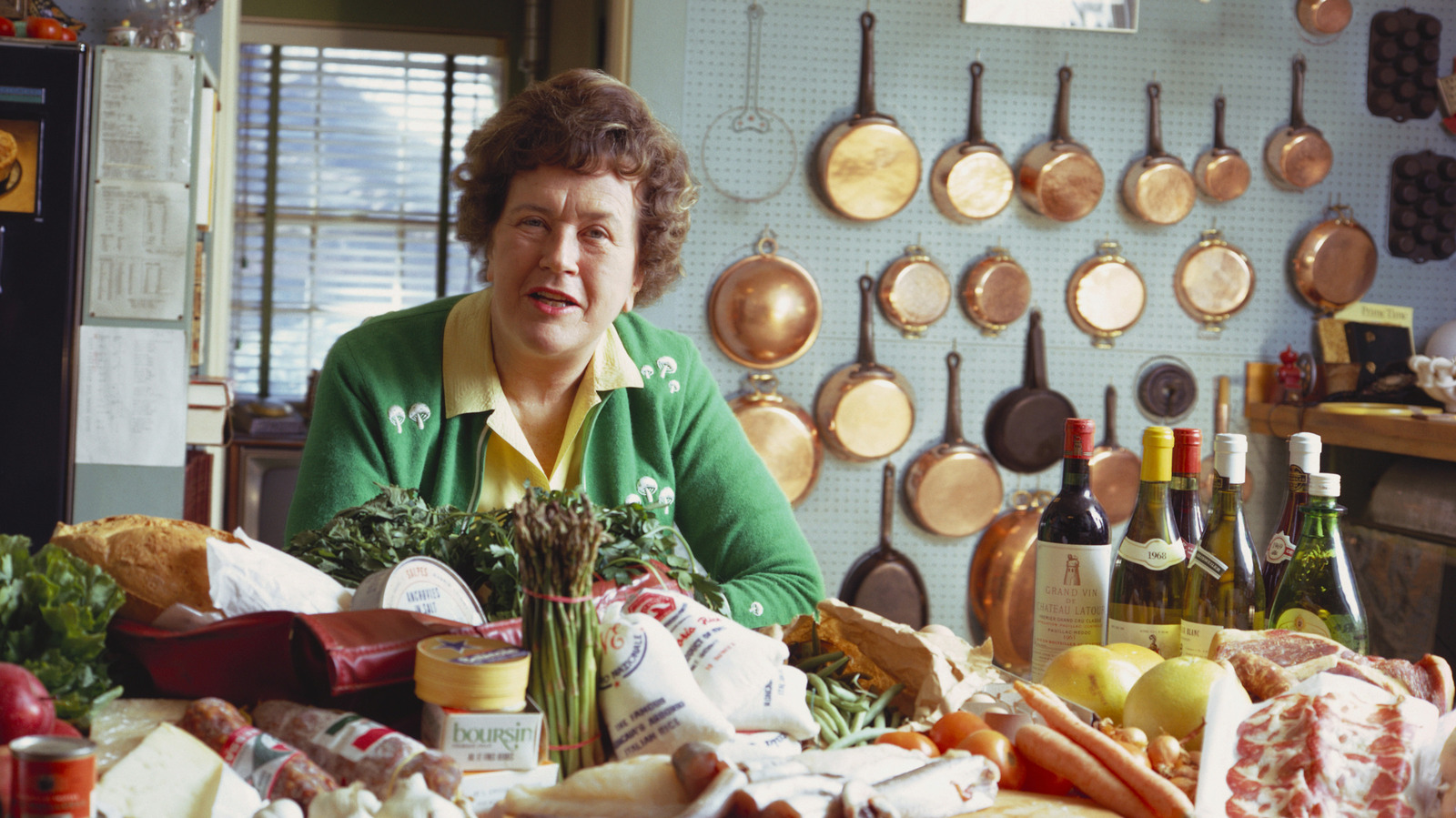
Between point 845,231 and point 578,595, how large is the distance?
7.98 feet

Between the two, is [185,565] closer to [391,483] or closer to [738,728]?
[738,728]

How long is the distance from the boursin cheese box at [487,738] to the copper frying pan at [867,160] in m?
2.46

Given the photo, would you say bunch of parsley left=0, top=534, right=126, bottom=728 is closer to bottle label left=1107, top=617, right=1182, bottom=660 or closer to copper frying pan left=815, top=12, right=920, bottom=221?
bottle label left=1107, top=617, right=1182, bottom=660

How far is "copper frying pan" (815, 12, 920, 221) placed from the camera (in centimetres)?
307

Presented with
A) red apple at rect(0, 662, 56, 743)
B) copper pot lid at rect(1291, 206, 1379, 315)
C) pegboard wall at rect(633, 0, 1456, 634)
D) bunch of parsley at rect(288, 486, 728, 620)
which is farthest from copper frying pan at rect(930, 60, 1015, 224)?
red apple at rect(0, 662, 56, 743)

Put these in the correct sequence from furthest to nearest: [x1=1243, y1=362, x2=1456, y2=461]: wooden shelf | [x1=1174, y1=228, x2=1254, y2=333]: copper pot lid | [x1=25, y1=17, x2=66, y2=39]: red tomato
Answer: [x1=1174, y1=228, x2=1254, y2=333]: copper pot lid → [x1=25, y1=17, x2=66, y2=39]: red tomato → [x1=1243, y1=362, x2=1456, y2=461]: wooden shelf

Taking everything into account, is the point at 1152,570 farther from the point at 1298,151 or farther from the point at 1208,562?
the point at 1298,151

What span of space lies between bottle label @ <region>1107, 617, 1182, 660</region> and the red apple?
0.97m

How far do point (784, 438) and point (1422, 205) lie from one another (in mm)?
2025

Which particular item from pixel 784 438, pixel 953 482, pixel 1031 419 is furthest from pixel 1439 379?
pixel 784 438

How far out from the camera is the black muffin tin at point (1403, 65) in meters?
3.30

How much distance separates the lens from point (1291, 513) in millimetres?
1296

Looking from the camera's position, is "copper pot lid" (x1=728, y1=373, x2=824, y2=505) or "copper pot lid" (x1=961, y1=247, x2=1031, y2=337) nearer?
"copper pot lid" (x1=728, y1=373, x2=824, y2=505)

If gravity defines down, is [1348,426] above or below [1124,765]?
above
